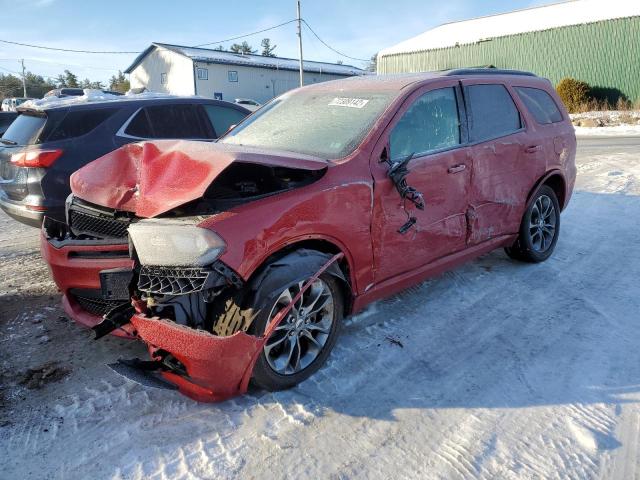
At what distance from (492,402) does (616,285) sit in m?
2.28

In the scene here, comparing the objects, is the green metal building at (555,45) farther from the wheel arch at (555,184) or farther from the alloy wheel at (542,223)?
the alloy wheel at (542,223)

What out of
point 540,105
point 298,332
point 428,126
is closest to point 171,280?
point 298,332

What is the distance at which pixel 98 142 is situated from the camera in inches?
202

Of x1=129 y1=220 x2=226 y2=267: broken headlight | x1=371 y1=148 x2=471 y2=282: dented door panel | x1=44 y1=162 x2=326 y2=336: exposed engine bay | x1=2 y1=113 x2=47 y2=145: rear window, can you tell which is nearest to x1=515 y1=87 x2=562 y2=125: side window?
x1=371 y1=148 x2=471 y2=282: dented door panel

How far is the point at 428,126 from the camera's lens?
373 centimetres

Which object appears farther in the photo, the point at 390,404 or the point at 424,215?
the point at 424,215

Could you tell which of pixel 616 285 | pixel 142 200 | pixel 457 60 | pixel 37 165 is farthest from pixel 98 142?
pixel 457 60

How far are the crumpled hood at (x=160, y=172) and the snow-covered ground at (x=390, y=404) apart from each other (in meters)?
1.05

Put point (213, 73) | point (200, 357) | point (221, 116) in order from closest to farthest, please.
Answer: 1. point (200, 357)
2. point (221, 116)
3. point (213, 73)

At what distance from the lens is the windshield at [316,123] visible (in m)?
3.42

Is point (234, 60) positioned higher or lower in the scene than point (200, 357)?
higher

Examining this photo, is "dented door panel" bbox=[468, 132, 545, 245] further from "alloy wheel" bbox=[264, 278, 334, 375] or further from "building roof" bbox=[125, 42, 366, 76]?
"building roof" bbox=[125, 42, 366, 76]

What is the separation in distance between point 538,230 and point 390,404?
9.62ft

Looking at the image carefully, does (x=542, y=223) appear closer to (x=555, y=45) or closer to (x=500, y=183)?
(x=500, y=183)
